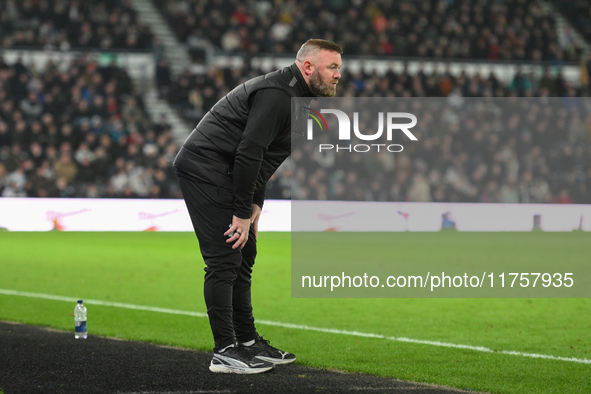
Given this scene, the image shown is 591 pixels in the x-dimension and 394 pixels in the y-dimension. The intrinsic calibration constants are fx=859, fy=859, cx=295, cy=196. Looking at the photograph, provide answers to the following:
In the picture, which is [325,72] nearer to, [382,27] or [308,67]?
[308,67]

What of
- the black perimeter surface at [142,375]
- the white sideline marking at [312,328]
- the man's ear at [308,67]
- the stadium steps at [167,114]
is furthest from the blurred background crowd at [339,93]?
the man's ear at [308,67]

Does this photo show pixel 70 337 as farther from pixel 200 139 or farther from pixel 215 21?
pixel 215 21

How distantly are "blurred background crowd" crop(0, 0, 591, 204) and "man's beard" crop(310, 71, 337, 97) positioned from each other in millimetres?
14525

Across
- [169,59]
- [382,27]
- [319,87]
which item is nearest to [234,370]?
[319,87]

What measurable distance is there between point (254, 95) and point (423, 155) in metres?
16.7

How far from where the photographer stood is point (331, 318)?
9.27 meters

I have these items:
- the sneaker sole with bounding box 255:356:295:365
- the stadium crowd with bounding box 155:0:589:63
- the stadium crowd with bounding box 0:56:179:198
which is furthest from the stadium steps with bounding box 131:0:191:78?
the sneaker sole with bounding box 255:356:295:365

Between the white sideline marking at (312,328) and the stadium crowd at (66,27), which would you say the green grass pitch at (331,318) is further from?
the stadium crowd at (66,27)

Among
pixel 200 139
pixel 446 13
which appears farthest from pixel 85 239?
pixel 446 13

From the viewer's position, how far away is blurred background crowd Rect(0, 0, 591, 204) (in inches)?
838

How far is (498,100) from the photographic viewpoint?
2583cm

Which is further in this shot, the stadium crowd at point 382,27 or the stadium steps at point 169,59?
the stadium crowd at point 382,27

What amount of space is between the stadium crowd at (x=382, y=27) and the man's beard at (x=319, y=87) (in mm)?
22761

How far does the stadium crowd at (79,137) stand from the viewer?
21.7m
